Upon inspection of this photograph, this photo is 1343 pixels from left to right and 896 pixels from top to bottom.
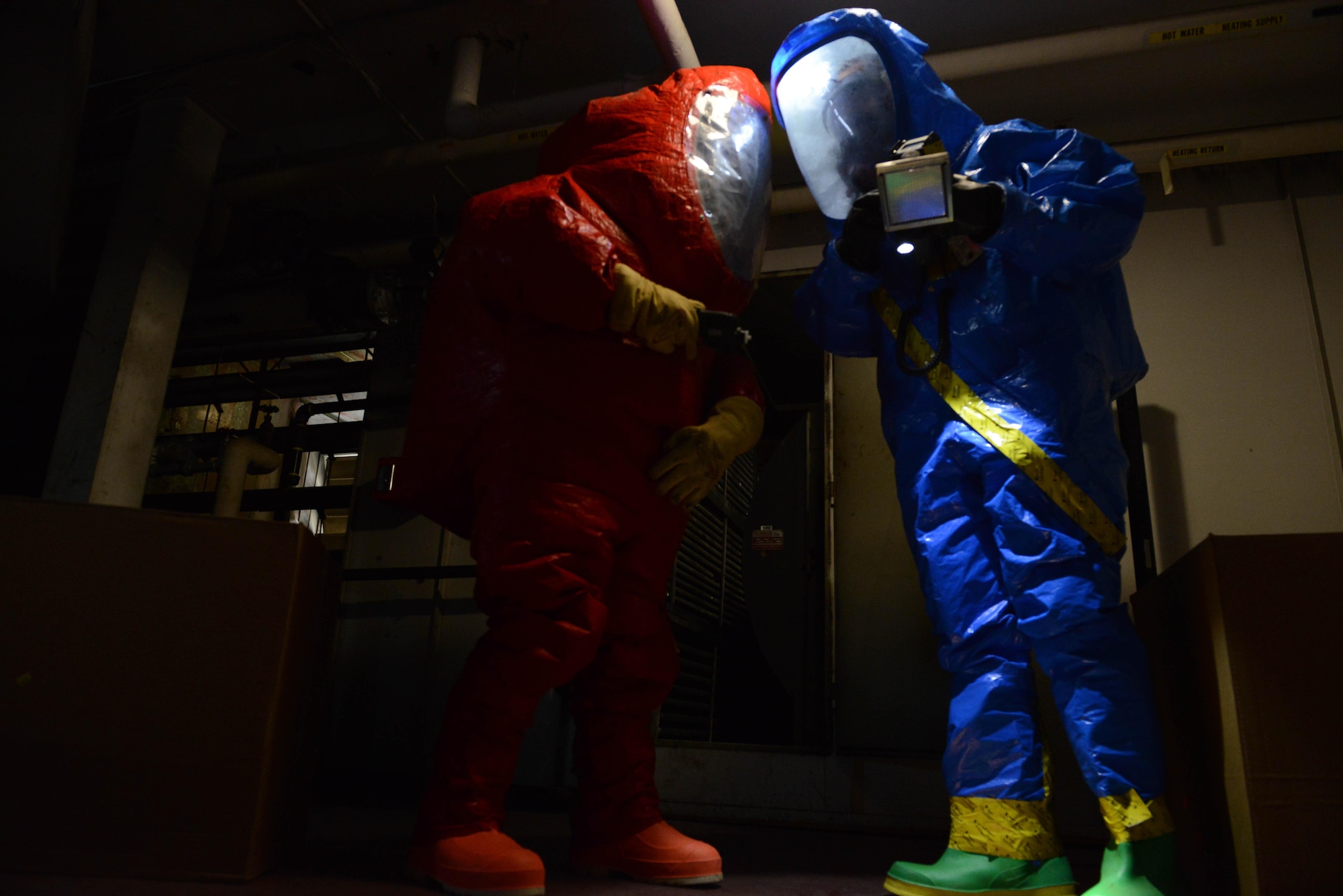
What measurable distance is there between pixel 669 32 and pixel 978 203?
1.25 m

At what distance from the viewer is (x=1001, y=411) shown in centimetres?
142

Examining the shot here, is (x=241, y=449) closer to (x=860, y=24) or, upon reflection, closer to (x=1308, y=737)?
(x=860, y=24)

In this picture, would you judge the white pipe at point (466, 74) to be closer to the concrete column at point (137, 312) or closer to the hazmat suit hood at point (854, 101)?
the concrete column at point (137, 312)

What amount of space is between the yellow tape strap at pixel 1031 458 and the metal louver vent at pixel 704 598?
128cm

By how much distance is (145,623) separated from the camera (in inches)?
48.6

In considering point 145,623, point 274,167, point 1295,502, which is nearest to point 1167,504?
point 1295,502

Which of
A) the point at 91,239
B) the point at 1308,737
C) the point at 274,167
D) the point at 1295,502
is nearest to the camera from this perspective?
the point at 1308,737

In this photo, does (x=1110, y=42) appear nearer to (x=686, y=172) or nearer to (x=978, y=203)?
(x=978, y=203)

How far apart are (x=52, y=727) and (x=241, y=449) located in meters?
3.00

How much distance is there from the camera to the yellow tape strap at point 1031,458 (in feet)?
4.42

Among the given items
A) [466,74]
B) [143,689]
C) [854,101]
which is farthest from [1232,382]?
[143,689]

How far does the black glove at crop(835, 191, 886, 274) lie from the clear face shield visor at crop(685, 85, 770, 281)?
20cm

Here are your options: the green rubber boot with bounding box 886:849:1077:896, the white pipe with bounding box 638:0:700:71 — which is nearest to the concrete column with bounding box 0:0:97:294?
the white pipe with bounding box 638:0:700:71

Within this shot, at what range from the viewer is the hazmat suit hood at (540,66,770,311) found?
1576mm
